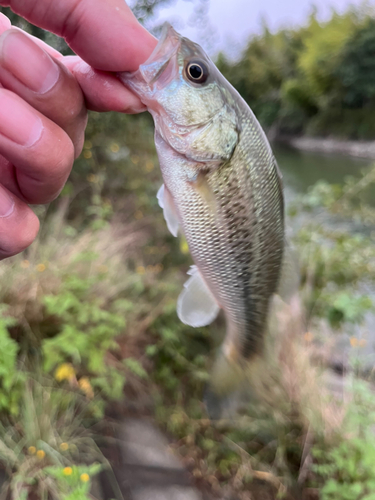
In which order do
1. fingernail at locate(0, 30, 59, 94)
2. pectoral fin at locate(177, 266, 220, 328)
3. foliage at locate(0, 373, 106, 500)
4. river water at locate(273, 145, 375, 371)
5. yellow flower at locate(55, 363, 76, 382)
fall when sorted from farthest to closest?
river water at locate(273, 145, 375, 371)
yellow flower at locate(55, 363, 76, 382)
foliage at locate(0, 373, 106, 500)
pectoral fin at locate(177, 266, 220, 328)
fingernail at locate(0, 30, 59, 94)

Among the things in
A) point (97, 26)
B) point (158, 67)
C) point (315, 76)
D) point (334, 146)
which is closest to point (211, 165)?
point (158, 67)

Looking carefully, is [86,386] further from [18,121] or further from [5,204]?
[18,121]

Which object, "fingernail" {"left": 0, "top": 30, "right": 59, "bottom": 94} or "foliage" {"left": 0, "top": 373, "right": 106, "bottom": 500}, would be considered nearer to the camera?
"fingernail" {"left": 0, "top": 30, "right": 59, "bottom": 94}

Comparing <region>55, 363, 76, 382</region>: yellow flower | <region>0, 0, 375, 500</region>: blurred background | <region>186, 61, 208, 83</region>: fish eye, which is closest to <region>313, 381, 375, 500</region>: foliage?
<region>0, 0, 375, 500</region>: blurred background

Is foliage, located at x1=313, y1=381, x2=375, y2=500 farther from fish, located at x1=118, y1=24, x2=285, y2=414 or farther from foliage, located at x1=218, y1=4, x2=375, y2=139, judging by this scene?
foliage, located at x1=218, y1=4, x2=375, y2=139

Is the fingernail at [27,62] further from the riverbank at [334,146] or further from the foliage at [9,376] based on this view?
the riverbank at [334,146]
